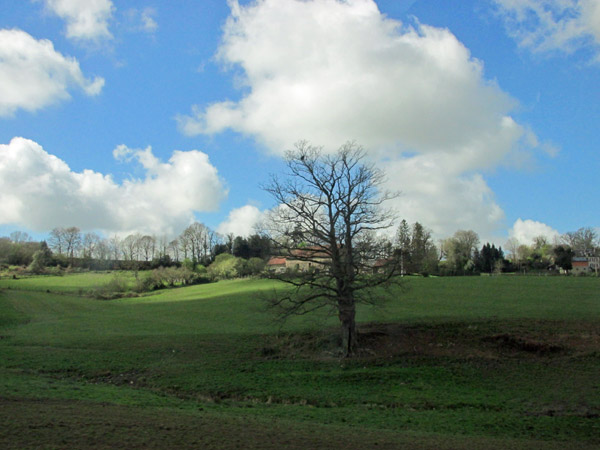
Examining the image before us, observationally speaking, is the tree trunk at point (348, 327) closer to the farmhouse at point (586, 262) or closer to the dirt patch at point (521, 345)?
the dirt patch at point (521, 345)

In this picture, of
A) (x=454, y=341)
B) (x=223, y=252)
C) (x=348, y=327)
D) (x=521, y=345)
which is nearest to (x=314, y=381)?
(x=348, y=327)

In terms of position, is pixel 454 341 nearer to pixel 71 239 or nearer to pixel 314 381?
pixel 314 381

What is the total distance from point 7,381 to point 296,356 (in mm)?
15168

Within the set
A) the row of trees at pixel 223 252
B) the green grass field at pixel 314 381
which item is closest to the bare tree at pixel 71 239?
the row of trees at pixel 223 252

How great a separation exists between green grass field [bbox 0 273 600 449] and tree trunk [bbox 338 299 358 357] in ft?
3.68

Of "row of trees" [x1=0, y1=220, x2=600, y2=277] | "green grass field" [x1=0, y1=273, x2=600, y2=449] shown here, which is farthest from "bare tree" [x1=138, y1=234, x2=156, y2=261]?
"green grass field" [x1=0, y1=273, x2=600, y2=449]

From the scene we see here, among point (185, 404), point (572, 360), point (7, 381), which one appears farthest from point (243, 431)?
point (572, 360)

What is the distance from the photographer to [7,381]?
1775 centimetres

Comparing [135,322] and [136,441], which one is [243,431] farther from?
[135,322]

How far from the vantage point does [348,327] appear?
2662 cm

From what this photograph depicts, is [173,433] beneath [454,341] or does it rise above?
above

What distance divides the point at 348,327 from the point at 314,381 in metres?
6.22

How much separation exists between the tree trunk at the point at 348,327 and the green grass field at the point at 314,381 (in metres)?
1.12

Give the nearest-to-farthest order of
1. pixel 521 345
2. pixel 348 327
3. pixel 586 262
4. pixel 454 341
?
pixel 521 345 < pixel 348 327 < pixel 454 341 < pixel 586 262
